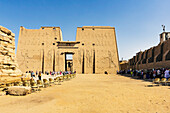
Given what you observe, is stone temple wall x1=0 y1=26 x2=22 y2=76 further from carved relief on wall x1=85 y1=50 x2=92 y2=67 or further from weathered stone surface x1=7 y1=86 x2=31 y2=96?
carved relief on wall x1=85 y1=50 x2=92 y2=67

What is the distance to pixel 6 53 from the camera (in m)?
6.51

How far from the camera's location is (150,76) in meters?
13.8

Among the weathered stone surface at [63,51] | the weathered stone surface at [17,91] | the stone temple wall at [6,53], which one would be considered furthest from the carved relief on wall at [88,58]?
the weathered stone surface at [17,91]

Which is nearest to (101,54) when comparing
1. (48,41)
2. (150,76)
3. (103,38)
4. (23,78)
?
(103,38)

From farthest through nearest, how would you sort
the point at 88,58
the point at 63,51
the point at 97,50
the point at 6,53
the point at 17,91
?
1. the point at 97,50
2. the point at 88,58
3. the point at 63,51
4. the point at 6,53
5. the point at 17,91

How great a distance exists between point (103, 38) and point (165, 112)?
27017mm

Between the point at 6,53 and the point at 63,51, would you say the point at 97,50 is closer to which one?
the point at 63,51

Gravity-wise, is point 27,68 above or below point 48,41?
below

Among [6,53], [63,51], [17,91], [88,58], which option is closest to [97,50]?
[88,58]

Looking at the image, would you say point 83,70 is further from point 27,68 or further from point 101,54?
point 27,68

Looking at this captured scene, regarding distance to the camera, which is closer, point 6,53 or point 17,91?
point 17,91

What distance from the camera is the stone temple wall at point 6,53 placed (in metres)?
6.07

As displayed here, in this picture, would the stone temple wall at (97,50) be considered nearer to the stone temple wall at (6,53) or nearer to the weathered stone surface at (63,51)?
the weathered stone surface at (63,51)

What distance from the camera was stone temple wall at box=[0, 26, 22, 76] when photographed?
6066 mm
